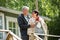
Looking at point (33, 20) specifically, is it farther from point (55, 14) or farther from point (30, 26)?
point (55, 14)

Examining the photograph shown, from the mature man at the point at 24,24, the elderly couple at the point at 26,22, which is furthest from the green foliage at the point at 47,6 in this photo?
the mature man at the point at 24,24

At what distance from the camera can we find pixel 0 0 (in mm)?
21766

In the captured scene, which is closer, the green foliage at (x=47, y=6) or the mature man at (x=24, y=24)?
the mature man at (x=24, y=24)

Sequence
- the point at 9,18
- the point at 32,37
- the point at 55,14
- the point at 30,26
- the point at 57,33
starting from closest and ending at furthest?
the point at 30,26 → the point at 32,37 → the point at 9,18 → the point at 57,33 → the point at 55,14

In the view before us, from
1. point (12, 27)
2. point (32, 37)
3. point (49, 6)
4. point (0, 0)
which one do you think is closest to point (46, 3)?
point (49, 6)

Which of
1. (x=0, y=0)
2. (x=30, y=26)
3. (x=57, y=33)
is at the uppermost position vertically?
(x=0, y=0)

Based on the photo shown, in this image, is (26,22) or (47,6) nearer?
(26,22)

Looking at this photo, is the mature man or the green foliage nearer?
the mature man

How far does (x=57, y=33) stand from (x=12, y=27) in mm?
→ 7583

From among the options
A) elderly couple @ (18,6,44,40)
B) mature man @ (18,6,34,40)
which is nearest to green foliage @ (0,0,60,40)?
elderly couple @ (18,6,44,40)

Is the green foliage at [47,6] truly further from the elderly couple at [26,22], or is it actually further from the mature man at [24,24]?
the mature man at [24,24]

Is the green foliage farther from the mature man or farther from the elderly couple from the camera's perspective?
the mature man

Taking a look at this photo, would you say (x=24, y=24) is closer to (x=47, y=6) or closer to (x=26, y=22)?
(x=26, y=22)

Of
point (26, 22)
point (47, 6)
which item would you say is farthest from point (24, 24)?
point (47, 6)
